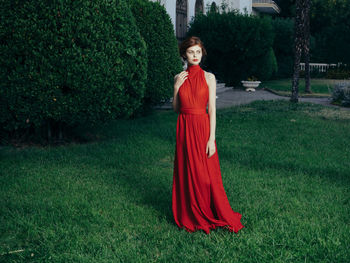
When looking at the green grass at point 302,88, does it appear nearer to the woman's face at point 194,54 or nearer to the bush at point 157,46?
the bush at point 157,46

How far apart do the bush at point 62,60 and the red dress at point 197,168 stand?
3007 mm

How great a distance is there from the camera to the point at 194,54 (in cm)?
342

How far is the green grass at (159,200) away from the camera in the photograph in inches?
124

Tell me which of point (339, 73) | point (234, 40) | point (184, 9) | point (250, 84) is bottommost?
point (250, 84)

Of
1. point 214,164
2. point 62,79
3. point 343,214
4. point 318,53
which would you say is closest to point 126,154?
point 62,79

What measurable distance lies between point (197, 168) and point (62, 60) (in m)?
3.33

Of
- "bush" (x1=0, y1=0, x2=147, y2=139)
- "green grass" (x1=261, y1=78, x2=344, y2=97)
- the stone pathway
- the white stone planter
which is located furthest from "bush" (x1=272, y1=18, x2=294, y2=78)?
"bush" (x1=0, y1=0, x2=147, y2=139)

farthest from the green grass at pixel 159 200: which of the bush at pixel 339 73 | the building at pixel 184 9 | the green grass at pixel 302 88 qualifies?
the bush at pixel 339 73

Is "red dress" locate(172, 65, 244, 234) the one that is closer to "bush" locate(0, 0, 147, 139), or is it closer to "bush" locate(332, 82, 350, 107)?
"bush" locate(0, 0, 147, 139)

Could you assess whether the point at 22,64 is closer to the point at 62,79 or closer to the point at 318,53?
the point at 62,79

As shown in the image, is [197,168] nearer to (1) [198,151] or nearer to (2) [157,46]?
(1) [198,151]

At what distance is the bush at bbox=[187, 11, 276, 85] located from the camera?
17.5 metres

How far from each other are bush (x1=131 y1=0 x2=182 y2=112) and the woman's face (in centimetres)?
549

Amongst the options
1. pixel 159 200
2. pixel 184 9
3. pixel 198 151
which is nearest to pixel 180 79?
pixel 198 151
